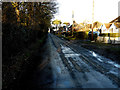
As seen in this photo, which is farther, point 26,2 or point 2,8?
point 26,2

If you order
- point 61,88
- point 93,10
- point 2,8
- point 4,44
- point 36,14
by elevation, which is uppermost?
point 93,10

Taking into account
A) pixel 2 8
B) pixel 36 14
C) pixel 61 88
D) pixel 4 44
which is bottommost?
pixel 61 88

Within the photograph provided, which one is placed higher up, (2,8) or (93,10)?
(93,10)

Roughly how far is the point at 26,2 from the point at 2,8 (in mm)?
6256

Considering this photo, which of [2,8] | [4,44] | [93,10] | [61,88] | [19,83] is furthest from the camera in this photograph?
[93,10]

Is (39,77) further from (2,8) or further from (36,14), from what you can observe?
(36,14)

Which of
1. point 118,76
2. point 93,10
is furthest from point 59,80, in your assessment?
point 93,10

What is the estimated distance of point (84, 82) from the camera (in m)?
4.64

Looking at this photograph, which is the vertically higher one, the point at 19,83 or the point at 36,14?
the point at 36,14

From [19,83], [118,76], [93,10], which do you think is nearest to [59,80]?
[19,83]

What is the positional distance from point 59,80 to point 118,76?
2.83 metres

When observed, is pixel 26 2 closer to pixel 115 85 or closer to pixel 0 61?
pixel 0 61

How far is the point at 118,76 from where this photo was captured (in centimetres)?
531

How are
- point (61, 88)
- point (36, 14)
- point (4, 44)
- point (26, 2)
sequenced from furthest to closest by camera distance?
point (36, 14) < point (26, 2) < point (4, 44) < point (61, 88)
